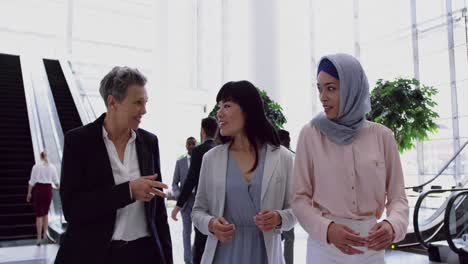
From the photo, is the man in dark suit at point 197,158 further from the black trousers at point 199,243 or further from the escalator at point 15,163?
the escalator at point 15,163

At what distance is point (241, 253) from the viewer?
2.02m

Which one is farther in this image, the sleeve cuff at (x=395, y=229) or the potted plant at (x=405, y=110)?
the potted plant at (x=405, y=110)

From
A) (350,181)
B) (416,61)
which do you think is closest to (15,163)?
(350,181)

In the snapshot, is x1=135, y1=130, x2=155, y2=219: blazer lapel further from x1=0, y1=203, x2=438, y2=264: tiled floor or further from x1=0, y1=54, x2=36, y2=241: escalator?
x1=0, y1=54, x2=36, y2=241: escalator

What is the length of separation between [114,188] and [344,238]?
3.24 ft

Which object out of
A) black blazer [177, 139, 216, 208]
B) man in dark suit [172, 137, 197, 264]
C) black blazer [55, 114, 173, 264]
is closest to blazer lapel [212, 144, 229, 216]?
black blazer [55, 114, 173, 264]

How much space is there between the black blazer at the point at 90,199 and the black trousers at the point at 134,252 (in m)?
0.02

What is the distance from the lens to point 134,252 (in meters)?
1.88

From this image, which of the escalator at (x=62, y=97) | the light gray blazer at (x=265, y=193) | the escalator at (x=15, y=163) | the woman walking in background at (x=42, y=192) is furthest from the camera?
the escalator at (x=62, y=97)

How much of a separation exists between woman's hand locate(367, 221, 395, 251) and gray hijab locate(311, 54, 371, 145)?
376 millimetres

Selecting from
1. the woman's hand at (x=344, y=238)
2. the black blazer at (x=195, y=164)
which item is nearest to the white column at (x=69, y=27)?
the black blazer at (x=195, y=164)

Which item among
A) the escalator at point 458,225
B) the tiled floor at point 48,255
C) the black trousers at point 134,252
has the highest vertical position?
the black trousers at point 134,252

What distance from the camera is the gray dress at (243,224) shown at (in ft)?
Result: 6.62

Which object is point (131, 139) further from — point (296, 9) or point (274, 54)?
point (296, 9)
